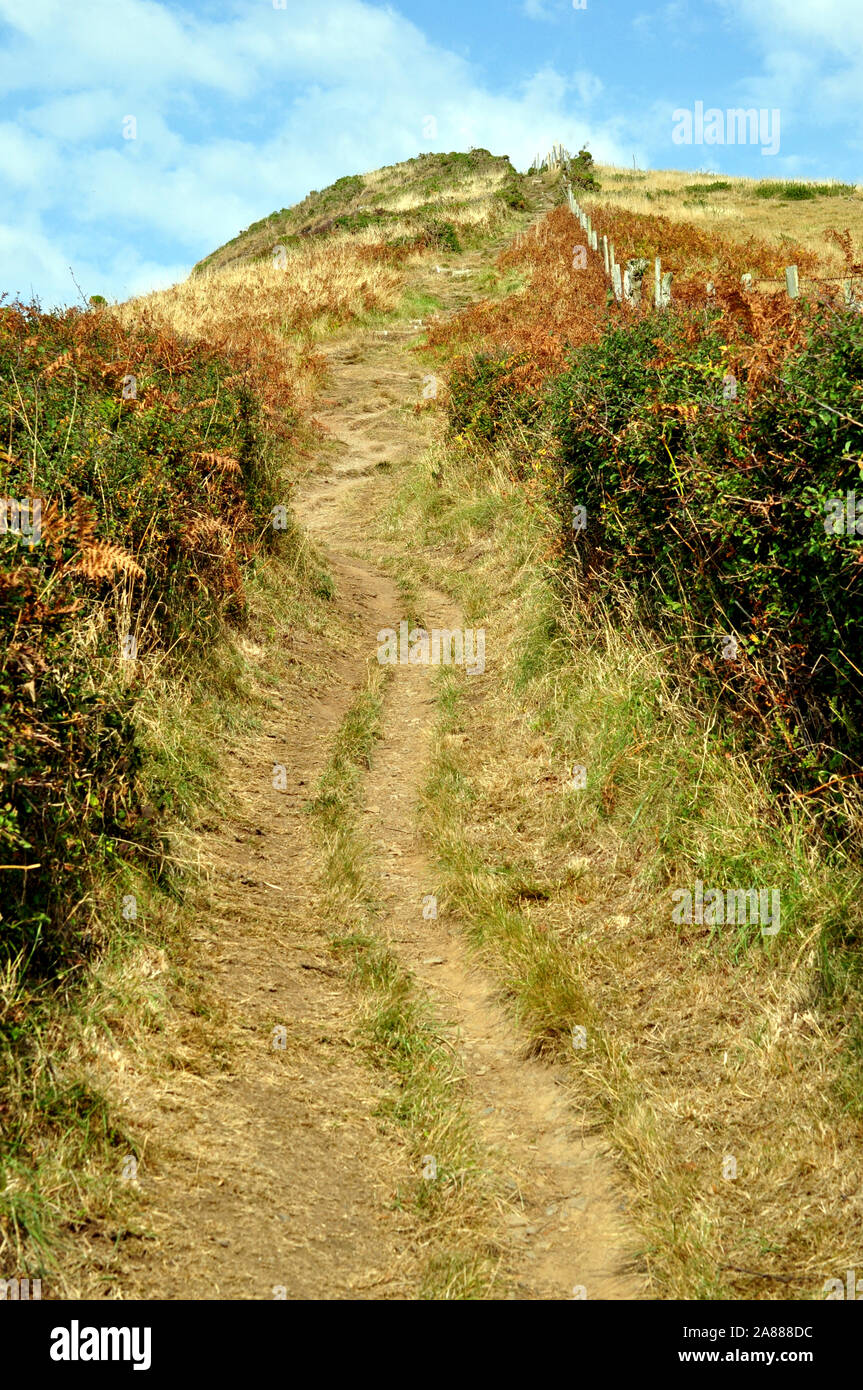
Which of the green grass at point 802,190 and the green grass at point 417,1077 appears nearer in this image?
the green grass at point 417,1077

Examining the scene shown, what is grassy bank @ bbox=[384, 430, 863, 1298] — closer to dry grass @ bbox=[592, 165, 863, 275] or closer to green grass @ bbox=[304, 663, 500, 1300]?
green grass @ bbox=[304, 663, 500, 1300]

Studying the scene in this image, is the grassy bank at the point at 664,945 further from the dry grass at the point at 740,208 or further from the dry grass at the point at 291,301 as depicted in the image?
the dry grass at the point at 740,208

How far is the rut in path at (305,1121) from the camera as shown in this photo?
3545 mm

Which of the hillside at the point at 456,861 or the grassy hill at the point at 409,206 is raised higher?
the grassy hill at the point at 409,206

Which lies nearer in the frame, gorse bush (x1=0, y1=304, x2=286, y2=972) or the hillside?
the hillside

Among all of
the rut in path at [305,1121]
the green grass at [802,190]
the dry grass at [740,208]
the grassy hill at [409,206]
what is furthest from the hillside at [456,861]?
the green grass at [802,190]

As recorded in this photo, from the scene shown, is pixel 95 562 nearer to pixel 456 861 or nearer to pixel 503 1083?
pixel 456 861

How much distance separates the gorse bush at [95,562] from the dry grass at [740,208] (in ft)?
50.2

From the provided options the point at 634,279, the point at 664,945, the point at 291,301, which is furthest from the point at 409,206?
the point at 664,945

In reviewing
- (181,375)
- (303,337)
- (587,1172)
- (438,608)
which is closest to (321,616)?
(438,608)

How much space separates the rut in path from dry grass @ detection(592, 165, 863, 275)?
18.4 metres

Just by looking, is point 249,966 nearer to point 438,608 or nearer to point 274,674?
point 274,674

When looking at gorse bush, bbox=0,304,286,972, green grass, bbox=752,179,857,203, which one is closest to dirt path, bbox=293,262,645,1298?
gorse bush, bbox=0,304,286,972

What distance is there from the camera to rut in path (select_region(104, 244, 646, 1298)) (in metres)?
3.54
